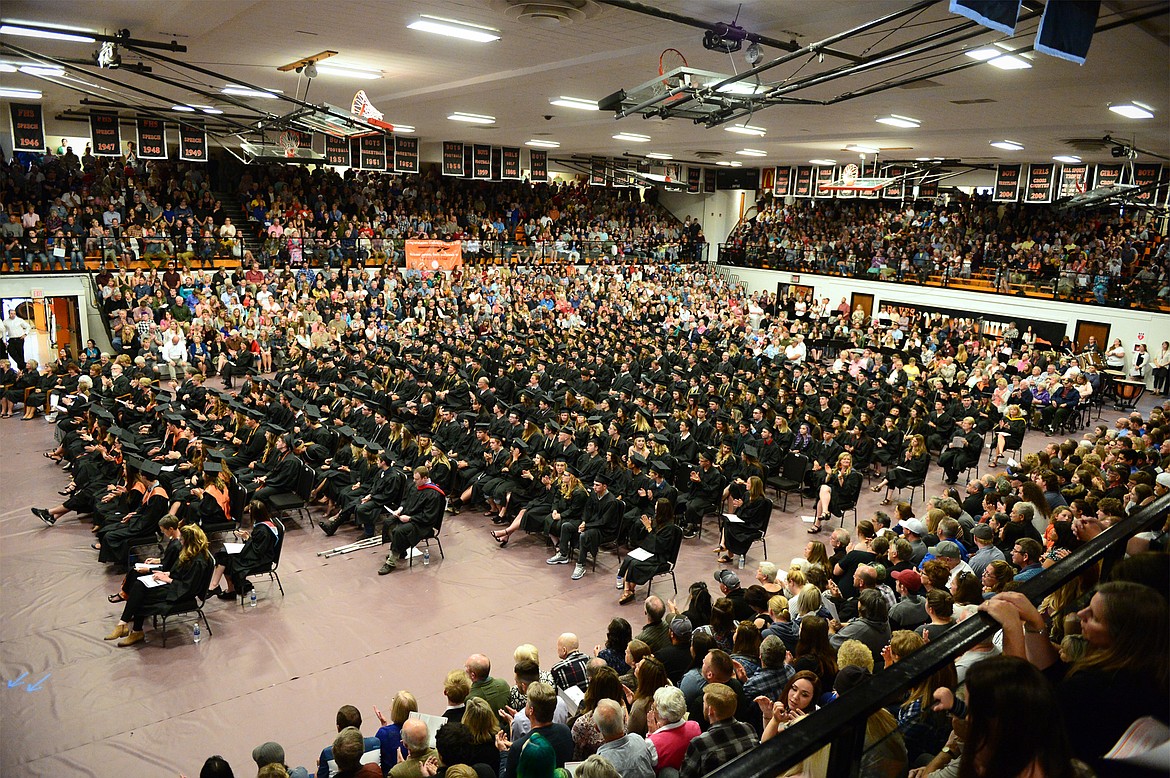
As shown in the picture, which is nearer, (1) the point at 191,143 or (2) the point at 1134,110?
(2) the point at 1134,110

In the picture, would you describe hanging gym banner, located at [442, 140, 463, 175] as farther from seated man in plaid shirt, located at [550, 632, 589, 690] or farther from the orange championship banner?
seated man in plaid shirt, located at [550, 632, 589, 690]

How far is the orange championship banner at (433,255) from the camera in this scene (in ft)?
85.4

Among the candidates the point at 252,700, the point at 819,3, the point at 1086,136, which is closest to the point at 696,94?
the point at 819,3

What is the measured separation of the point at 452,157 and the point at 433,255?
357 cm

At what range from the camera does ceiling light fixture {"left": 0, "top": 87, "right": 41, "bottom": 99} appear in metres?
16.7

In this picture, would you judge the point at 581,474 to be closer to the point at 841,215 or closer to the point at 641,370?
the point at 641,370

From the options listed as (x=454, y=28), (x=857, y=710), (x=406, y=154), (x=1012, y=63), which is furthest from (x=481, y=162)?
(x=857, y=710)

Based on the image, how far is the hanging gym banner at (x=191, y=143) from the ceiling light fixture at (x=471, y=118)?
7351mm

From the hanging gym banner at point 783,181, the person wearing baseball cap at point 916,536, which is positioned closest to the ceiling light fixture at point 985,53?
the person wearing baseball cap at point 916,536

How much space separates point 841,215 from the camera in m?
34.3

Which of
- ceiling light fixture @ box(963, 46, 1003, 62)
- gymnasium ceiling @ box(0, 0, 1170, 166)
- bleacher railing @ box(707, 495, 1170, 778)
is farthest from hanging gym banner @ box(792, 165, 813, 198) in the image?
bleacher railing @ box(707, 495, 1170, 778)

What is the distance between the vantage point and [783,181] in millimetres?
33094

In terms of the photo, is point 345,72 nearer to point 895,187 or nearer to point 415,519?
point 415,519

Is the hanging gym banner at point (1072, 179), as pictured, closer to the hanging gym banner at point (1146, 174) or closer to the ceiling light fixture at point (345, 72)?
the hanging gym banner at point (1146, 174)
